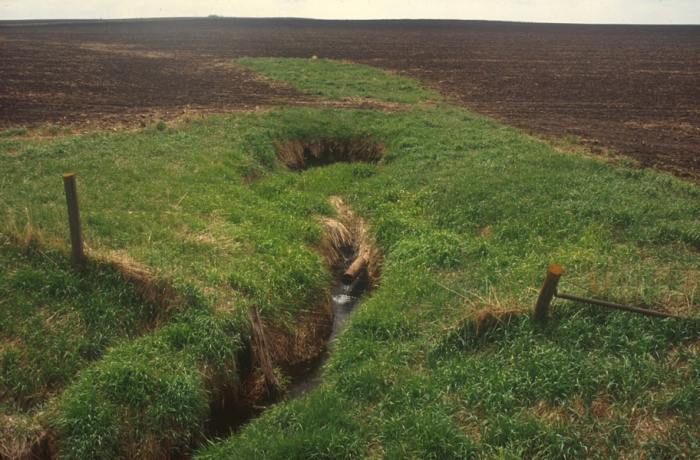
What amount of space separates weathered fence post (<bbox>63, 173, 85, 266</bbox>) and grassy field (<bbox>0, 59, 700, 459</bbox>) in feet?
0.71

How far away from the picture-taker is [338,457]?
555 cm

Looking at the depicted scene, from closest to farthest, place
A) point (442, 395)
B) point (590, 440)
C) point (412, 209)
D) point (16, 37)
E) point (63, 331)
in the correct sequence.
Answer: point (590, 440) → point (442, 395) → point (63, 331) → point (412, 209) → point (16, 37)

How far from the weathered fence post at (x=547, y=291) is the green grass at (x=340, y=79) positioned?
17.2 m

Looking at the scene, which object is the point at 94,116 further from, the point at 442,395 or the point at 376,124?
the point at 442,395

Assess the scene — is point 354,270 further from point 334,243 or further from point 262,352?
point 262,352

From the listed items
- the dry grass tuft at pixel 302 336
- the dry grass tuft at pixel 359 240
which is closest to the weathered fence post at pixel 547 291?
the dry grass tuft at pixel 302 336

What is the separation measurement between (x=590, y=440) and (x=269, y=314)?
4727 millimetres

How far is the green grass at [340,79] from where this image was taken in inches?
928

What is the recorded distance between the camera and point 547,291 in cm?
621

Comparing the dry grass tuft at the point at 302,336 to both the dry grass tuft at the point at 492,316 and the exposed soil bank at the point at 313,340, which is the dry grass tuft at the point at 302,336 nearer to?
the exposed soil bank at the point at 313,340

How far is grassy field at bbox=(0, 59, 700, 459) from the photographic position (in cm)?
556

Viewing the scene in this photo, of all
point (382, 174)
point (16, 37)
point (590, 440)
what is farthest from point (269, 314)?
point (16, 37)

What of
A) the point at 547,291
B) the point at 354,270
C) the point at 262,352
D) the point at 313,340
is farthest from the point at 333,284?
the point at 547,291

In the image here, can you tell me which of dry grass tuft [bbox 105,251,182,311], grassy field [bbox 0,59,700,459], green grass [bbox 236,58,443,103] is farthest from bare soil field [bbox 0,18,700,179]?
dry grass tuft [bbox 105,251,182,311]
